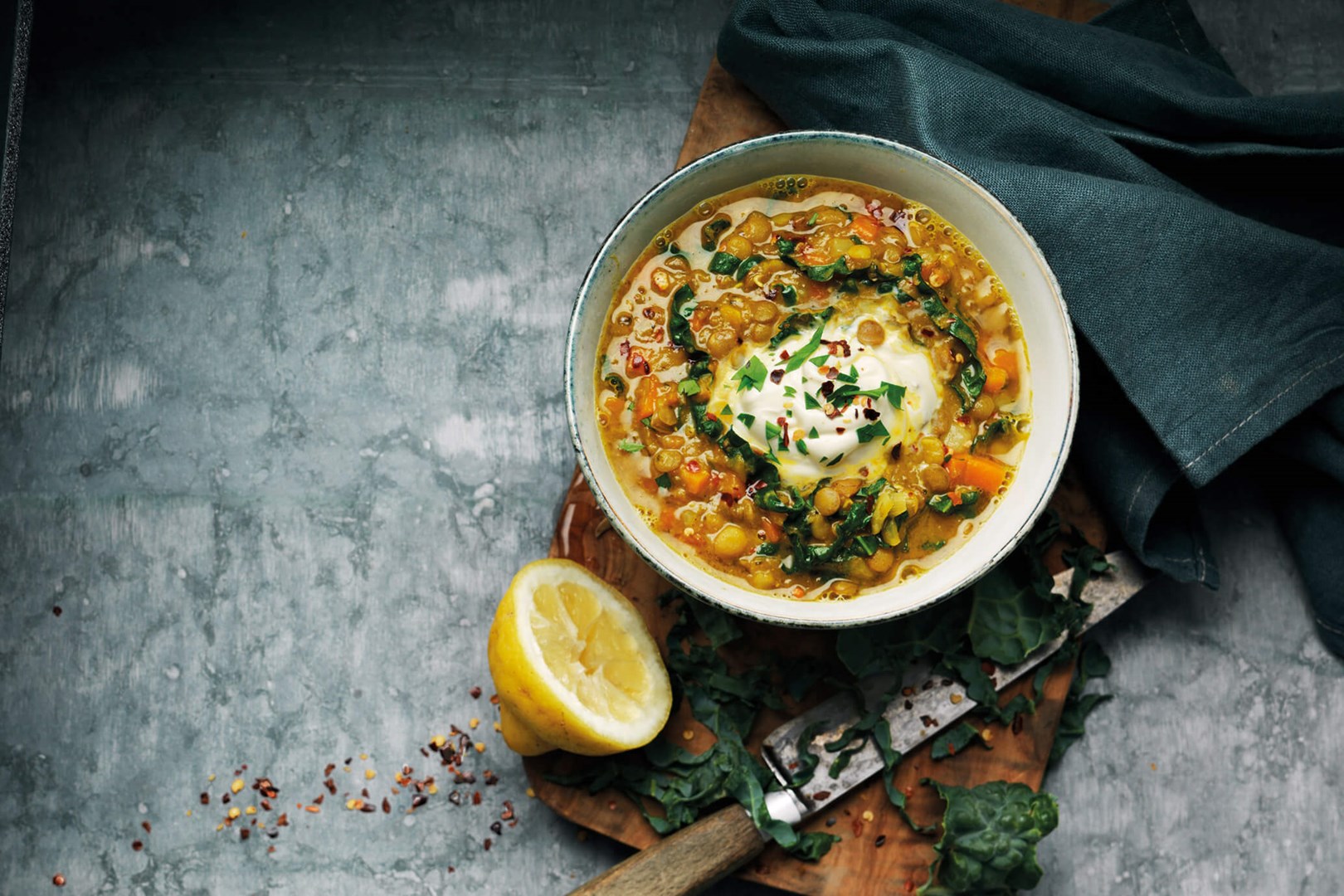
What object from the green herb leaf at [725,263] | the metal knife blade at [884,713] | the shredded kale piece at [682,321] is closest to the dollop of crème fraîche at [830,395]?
the shredded kale piece at [682,321]

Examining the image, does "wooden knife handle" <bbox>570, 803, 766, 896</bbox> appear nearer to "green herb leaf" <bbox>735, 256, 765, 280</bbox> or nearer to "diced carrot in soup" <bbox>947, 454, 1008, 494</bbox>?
"diced carrot in soup" <bbox>947, 454, 1008, 494</bbox>

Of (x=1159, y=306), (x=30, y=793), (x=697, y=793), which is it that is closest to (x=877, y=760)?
(x=697, y=793)

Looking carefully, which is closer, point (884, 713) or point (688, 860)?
point (688, 860)

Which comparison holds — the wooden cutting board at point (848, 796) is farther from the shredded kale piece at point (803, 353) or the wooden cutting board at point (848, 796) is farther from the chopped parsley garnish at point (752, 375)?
the shredded kale piece at point (803, 353)

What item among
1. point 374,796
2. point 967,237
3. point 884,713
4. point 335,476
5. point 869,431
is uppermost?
point 967,237

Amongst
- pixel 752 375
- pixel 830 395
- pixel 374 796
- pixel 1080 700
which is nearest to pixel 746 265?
pixel 752 375

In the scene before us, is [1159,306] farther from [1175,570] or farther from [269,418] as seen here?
[269,418]

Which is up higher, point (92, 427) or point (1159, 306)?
point (1159, 306)

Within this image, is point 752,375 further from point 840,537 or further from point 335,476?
point 335,476
